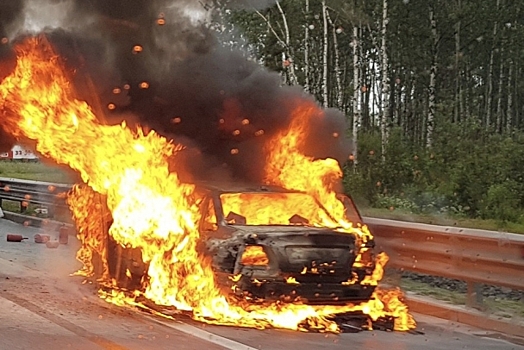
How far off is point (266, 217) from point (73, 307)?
7.11 ft

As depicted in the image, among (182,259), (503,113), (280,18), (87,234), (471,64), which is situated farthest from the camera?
(503,113)

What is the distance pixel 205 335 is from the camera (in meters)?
7.63

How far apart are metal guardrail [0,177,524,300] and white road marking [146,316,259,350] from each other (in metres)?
2.77

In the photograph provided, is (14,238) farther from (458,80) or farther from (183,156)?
(458,80)

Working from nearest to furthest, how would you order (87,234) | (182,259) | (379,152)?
(182,259)
(87,234)
(379,152)

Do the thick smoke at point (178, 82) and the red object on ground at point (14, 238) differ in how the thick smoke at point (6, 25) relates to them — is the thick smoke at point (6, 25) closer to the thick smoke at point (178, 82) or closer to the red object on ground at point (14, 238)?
the thick smoke at point (178, 82)

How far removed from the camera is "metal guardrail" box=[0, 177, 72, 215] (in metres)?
18.1

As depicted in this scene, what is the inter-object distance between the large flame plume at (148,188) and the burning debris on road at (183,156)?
0.02 m

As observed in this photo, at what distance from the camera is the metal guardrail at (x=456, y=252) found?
843 centimetres

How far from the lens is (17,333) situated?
7.65m

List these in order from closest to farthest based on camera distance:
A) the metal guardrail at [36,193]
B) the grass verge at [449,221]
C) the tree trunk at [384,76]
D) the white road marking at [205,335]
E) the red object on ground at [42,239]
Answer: the white road marking at [205,335]
the red object on ground at [42,239]
the grass verge at [449,221]
the metal guardrail at [36,193]
the tree trunk at [384,76]

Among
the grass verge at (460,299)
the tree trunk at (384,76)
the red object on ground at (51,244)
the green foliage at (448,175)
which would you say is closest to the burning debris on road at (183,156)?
the grass verge at (460,299)

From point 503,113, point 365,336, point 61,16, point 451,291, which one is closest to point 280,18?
point 503,113

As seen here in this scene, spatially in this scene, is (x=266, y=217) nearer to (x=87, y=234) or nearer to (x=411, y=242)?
(x=411, y=242)
